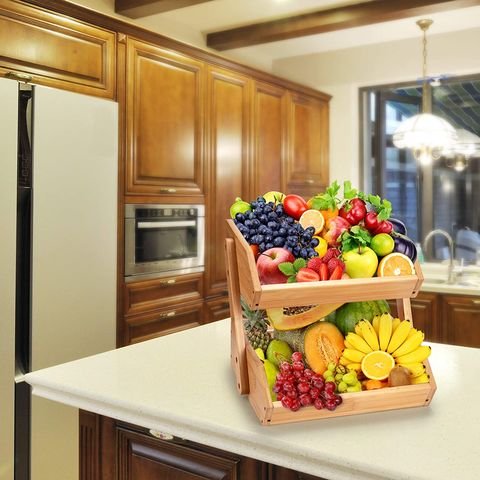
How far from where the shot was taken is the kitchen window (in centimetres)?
412

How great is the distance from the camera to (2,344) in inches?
84.0

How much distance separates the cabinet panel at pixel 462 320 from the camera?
11.2 ft

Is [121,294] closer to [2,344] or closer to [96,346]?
[96,346]

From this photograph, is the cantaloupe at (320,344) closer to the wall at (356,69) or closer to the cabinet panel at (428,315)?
the cabinet panel at (428,315)

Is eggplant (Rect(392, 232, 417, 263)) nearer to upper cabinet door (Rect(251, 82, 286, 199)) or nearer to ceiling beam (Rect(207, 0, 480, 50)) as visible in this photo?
ceiling beam (Rect(207, 0, 480, 50))

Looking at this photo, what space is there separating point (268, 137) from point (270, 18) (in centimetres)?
77

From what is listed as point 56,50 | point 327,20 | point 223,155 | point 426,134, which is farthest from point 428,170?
point 56,50

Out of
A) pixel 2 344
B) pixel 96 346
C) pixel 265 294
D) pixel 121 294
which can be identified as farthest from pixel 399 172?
pixel 265 294

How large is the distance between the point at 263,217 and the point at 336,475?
549 mm

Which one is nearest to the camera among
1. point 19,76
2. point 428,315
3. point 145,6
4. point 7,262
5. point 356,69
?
point 7,262

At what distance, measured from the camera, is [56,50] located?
242 centimetres

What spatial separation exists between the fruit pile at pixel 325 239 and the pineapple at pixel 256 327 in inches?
6.8

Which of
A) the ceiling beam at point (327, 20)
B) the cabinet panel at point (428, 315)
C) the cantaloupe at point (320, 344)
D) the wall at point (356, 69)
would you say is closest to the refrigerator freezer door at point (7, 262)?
the cantaloupe at point (320, 344)

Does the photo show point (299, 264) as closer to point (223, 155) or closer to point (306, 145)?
point (223, 155)
